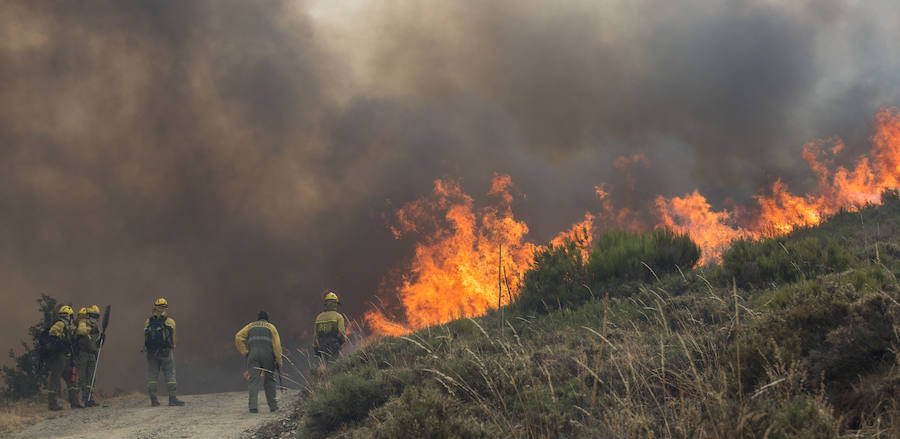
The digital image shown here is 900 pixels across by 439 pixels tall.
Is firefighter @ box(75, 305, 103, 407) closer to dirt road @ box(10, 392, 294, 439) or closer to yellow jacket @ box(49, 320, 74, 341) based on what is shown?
yellow jacket @ box(49, 320, 74, 341)

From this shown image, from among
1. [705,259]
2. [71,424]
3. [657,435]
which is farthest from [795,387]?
[71,424]

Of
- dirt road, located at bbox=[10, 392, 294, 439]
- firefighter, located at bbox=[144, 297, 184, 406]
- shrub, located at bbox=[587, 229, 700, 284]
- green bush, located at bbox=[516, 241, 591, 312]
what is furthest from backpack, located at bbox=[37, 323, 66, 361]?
shrub, located at bbox=[587, 229, 700, 284]

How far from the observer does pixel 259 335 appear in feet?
44.2

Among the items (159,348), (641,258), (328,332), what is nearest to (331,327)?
(328,332)

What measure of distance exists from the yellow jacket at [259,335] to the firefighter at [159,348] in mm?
3942

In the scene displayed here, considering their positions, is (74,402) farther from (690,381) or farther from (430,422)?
(690,381)

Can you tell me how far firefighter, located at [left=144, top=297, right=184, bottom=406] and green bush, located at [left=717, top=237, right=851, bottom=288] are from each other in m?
15.0

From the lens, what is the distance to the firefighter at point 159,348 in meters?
15.8

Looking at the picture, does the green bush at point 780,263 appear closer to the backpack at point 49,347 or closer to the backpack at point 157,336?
the backpack at point 157,336

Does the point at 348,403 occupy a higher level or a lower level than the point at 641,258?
lower

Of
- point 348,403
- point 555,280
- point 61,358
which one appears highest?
point 61,358

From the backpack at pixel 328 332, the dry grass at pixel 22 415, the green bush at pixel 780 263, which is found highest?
the backpack at pixel 328 332

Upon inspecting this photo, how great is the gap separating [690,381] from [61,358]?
18.3 m

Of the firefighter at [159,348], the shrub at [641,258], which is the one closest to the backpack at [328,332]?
the firefighter at [159,348]
